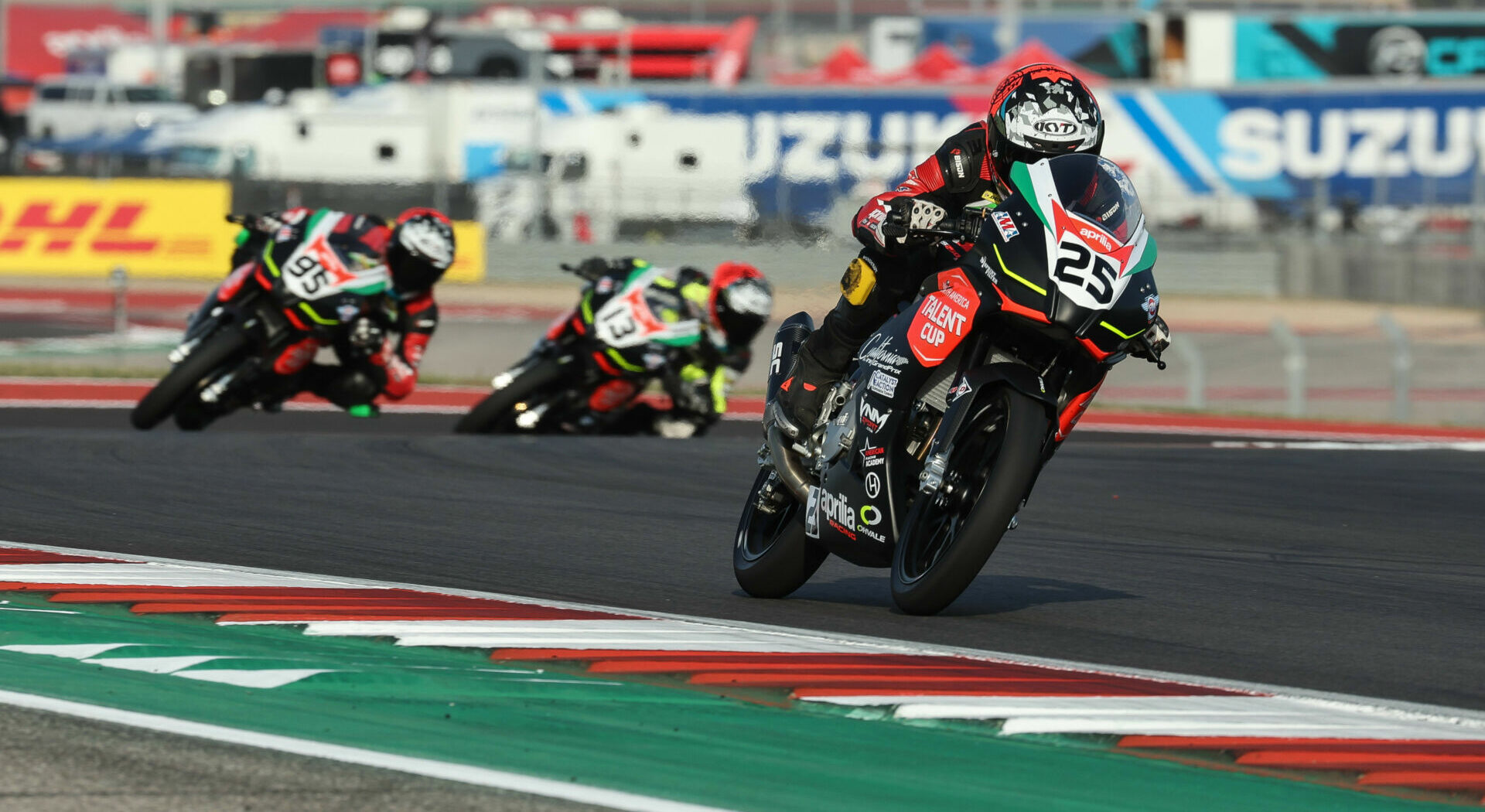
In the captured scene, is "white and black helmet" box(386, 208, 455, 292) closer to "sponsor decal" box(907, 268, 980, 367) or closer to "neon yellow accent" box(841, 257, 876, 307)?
"neon yellow accent" box(841, 257, 876, 307)

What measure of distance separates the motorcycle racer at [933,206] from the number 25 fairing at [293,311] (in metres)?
7.18

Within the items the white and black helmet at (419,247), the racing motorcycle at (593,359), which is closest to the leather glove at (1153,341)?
the racing motorcycle at (593,359)

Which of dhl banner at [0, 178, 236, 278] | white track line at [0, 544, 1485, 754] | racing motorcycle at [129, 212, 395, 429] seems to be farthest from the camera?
dhl banner at [0, 178, 236, 278]

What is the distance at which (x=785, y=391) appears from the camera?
22.5ft

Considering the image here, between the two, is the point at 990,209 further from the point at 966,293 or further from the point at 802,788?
the point at 802,788

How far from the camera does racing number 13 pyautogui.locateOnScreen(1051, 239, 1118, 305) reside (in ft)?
19.1

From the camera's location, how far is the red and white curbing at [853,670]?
15.4 ft

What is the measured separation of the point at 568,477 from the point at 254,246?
4.52m

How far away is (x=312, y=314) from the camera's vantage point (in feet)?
44.3

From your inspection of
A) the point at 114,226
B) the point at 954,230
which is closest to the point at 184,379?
the point at 954,230

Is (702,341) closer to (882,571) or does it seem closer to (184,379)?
(184,379)

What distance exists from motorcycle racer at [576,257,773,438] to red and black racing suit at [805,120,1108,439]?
685 cm

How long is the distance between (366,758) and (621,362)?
946 centimetres

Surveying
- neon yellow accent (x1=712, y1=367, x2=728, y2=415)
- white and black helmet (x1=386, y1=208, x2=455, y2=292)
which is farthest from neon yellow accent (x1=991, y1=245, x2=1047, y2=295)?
neon yellow accent (x1=712, y1=367, x2=728, y2=415)
